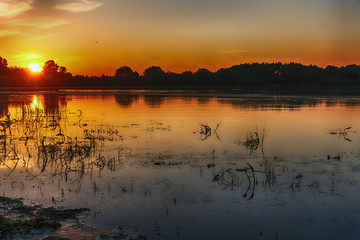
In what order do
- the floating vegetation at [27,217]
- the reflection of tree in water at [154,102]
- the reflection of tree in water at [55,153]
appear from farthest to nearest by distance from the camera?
the reflection of tree in water at [154,102]
the reflection of tree in water at [55,153]
the floating vegetation at [27,217]

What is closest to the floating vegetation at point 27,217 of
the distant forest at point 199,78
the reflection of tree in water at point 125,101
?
the reflection of tree in water at point 125,101

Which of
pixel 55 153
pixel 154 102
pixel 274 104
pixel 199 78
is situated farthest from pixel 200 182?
pixel 199 78

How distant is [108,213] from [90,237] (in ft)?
4.39

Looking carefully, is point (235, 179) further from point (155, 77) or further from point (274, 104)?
point (155, 77)

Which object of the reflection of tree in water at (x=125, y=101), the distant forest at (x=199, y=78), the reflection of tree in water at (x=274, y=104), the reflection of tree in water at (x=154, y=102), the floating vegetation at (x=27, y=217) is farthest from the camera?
the distant forest at (x=199, y=78)

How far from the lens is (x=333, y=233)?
Result: 7.54 m

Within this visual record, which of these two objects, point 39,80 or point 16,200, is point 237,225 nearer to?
point 16,200

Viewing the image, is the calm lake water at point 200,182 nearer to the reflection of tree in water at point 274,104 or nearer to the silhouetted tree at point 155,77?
the reflection of tree in water at point 274,104

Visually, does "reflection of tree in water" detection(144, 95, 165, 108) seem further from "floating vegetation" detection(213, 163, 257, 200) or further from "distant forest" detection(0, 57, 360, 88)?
"distant forest" detection(0, 57, 360, 88)

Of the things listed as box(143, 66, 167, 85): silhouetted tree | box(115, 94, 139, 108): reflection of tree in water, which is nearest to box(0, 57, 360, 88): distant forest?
box(143, 66, 167, 85): silhouetted tree

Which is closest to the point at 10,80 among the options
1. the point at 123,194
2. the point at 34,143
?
the point at 34,143

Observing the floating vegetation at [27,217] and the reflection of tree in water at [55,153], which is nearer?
the floating vegetation at [27,217]

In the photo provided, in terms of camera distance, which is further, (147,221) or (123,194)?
(123,194)

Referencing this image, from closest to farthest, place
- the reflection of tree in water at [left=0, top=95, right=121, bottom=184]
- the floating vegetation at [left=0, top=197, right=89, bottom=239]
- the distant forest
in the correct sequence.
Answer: the floating vegetation at [left=0, top=197, right=89, bottom=239]
the reflection of tree in water at [left=0, top=95, right=121, bottom=184]
the distant forest
